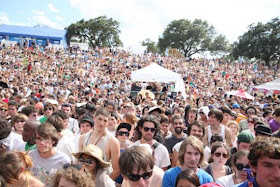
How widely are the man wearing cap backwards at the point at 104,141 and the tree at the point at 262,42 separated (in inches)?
2071

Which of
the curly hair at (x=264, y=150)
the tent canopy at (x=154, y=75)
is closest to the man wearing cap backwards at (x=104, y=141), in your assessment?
the curly hair at (x=264, y=150)

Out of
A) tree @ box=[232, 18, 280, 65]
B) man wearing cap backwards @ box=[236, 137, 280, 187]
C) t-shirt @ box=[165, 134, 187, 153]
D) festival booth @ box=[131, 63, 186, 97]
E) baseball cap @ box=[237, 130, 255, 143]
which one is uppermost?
tree @ box=[232, 18, 280, 65]

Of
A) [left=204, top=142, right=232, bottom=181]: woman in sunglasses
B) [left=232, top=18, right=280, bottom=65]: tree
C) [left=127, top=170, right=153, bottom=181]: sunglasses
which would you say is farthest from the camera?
[left=232, top=18, right=280, bottom=65]: tree

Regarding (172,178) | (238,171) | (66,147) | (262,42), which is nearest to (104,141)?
(66,147)

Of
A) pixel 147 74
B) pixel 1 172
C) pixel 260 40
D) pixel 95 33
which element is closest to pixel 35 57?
pixel 147 74

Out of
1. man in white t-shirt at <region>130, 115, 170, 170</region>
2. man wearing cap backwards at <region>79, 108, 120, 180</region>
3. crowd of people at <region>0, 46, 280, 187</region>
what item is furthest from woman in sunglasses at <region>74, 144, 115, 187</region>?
man in white t-shirt at <region>130, 115, 170, 170</region>

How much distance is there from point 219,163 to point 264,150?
5.45 ft

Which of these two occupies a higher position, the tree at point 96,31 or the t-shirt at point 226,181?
the tree at point 96,31

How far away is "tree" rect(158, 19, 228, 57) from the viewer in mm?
65250

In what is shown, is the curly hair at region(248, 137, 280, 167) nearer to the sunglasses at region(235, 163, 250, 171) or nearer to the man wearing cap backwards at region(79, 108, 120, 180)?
the sunglasses at region(235, 163, 250, 171)

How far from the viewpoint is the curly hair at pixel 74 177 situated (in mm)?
2236

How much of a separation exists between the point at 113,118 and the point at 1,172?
295 cm

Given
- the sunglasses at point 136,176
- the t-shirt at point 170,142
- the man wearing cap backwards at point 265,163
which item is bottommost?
the t-shirt at point 170,142

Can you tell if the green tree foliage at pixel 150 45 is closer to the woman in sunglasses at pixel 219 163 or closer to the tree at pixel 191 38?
the tree at pixel 191 38
